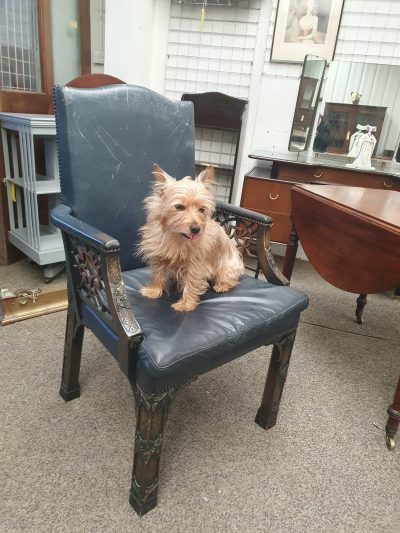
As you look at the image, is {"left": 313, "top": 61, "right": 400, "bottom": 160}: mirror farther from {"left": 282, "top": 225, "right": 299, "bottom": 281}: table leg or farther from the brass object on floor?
the brass object on floor

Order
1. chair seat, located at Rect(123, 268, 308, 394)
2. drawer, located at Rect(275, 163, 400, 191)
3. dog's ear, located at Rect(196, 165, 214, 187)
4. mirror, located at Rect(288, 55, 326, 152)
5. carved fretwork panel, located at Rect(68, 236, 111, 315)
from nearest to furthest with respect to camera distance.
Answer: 1. chair seat, located at Rect(123, 268, 308, 394)
2. carved fretwork panel, located at Rect(68, 236, 111, 315)
3. dog's ear, located at Rect(196, 165, 214, 187)
4. drawer, located at Rect(275, 163, 400, 191)
5. mirror, located at Rect(288, 55, 326, 152)

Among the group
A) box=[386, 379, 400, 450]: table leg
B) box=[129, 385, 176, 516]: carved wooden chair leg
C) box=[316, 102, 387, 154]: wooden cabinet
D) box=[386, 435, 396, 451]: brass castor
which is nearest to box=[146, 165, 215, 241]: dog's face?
box=[129, 385, 176, 516]: carved wooden chair leg

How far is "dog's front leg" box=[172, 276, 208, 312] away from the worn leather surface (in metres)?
0.43

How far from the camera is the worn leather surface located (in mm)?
1455

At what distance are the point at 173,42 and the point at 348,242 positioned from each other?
2.83m

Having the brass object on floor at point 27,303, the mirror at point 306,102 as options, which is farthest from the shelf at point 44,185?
the mirror at point 306,102

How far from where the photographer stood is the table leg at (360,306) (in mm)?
2771

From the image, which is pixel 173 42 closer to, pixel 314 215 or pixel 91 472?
pixel 314 215

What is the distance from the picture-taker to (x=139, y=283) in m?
1.61

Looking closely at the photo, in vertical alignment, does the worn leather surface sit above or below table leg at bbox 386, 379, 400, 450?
above

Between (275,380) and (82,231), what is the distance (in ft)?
3.46

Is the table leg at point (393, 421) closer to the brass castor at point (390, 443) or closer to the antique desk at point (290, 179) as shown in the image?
the brass castor at point (390, 443)

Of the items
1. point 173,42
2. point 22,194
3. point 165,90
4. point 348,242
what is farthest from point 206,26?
point 348,242

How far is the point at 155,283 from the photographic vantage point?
1548 millimetres
